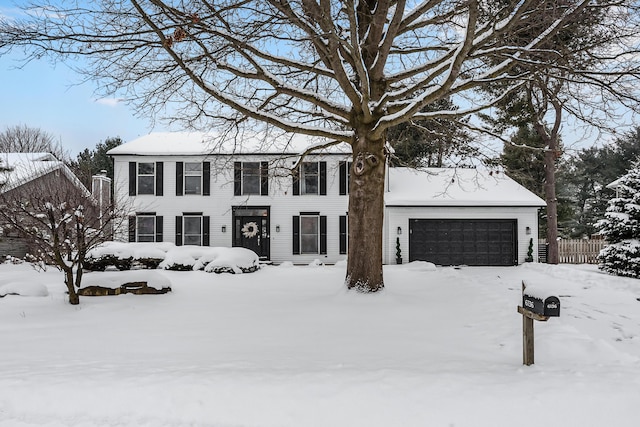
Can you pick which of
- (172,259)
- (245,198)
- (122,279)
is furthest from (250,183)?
(122,279)

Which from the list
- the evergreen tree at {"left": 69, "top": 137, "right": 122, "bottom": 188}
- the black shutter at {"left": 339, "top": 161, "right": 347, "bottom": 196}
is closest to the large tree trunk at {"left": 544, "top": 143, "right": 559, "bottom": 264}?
the black shutter at {"left": 339, "top": 161, "right": 347, "bottom": 196}

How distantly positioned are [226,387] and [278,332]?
237cm

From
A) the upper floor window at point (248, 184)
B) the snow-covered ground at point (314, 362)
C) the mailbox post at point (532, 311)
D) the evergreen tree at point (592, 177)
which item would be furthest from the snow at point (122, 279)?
the evergreen tree at point (592, 177)

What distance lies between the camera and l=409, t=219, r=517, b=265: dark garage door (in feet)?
58.3

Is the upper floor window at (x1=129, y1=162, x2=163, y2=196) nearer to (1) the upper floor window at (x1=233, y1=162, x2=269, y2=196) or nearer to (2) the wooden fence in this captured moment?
(1) the upper floor window at (x1=233, y1=162, x2=269, y2=196)

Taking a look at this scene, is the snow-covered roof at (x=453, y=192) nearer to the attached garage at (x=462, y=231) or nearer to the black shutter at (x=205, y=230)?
the attached garage at (x=462, y=231)

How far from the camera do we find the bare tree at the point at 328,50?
7.27 metres

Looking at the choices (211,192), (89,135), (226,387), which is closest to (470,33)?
(226,387)

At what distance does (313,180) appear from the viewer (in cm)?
1903

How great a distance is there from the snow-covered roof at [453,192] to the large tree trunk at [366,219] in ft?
25.8

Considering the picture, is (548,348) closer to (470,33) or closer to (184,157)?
(470,33)

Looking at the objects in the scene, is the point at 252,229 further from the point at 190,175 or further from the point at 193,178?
the point at 190,175

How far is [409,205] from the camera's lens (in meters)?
17.5

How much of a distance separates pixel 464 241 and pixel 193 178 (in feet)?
38.1
